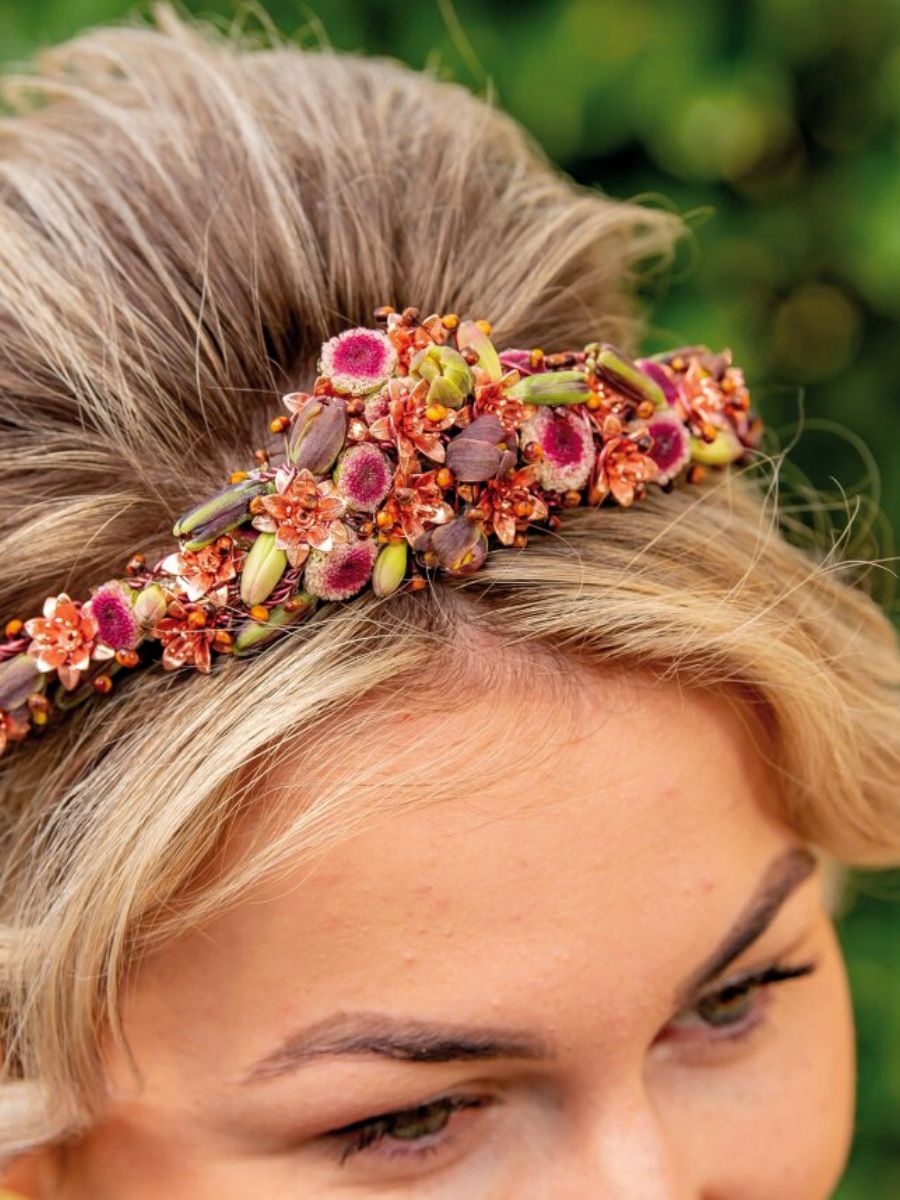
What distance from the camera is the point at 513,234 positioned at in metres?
1.17

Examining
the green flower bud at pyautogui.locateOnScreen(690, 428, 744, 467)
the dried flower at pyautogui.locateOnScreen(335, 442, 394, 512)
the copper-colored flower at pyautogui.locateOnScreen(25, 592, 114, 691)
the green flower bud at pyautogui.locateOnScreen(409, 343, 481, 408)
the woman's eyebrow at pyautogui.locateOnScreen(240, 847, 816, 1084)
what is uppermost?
the green flower bud at pyautogui.locateOnScreen(409, 343, 481, 408)

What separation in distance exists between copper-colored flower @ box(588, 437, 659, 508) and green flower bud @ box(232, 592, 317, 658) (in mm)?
243

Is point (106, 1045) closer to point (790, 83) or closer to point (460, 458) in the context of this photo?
point (460, 458)

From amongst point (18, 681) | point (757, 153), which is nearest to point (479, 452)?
point (18, 681)

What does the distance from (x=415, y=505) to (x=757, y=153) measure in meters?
1.06

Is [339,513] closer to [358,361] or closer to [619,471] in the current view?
[358,361]

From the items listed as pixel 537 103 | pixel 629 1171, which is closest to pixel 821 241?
pixel 537 103

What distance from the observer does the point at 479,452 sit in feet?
3.14

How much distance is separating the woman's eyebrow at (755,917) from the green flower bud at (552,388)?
431 mm

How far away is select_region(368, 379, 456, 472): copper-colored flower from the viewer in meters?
0.95

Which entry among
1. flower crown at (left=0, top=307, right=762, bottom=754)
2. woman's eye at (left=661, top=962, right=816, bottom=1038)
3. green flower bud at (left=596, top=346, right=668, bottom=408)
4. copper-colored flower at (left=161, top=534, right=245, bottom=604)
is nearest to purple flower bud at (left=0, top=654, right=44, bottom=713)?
flower crown at (left=0, top=307, right=762, bottom=754)

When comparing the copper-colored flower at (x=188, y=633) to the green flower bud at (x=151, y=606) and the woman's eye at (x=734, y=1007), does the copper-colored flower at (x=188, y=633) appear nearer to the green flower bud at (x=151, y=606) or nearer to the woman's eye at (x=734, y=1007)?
the green flower bud at (x=151, y=606)

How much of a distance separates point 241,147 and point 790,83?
94cm

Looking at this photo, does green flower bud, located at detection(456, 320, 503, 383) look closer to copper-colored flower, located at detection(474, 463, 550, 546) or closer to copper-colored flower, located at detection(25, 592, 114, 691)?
copper-colored flower, located at detection(474, 463, 550, 546)
